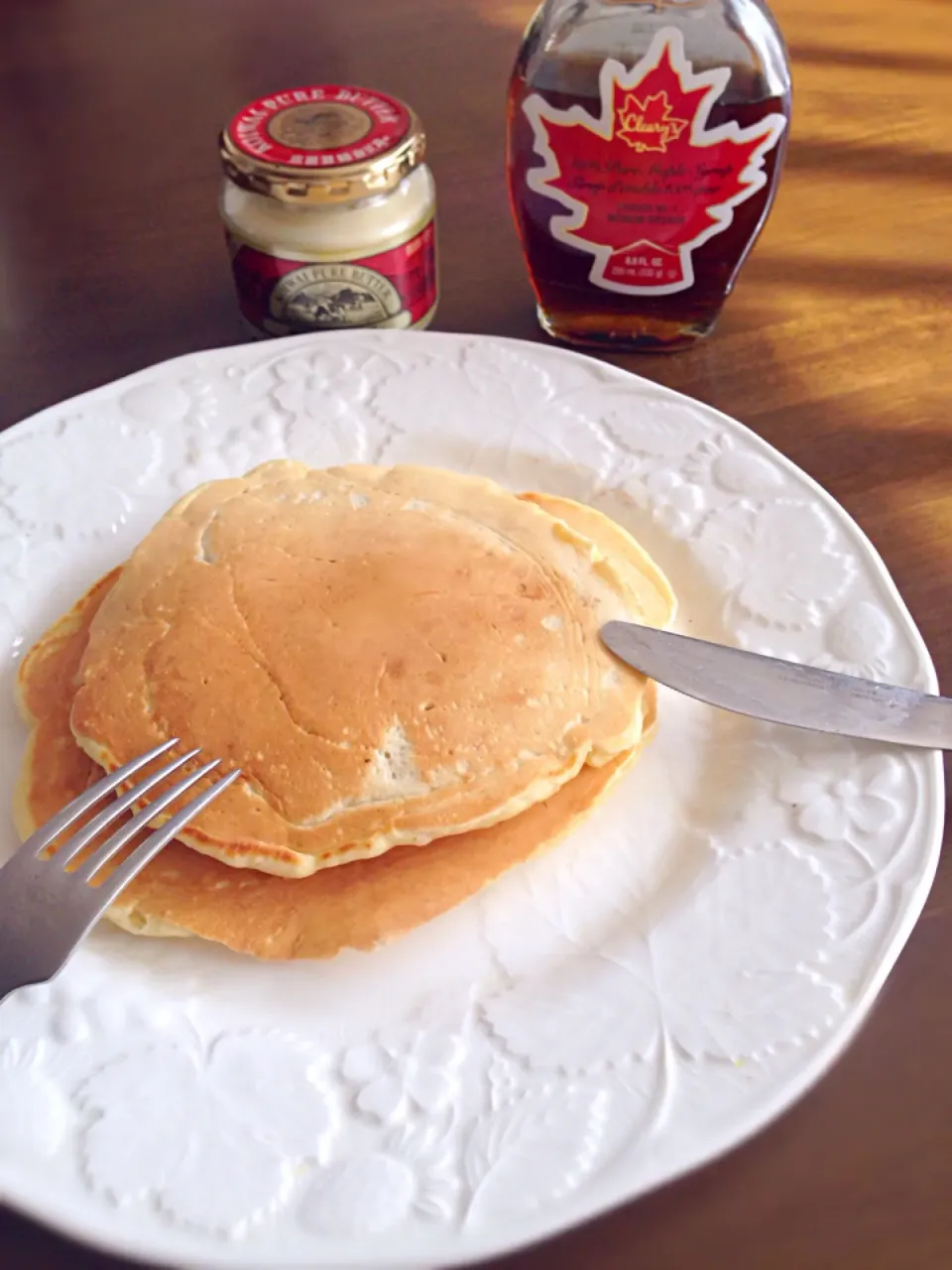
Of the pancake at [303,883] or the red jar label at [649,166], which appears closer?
the pancake at [303,883]

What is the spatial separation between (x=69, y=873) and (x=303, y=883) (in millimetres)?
180

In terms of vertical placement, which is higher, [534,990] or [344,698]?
[344,698]

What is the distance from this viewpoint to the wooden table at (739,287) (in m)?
0.80

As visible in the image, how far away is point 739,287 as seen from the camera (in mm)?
1553

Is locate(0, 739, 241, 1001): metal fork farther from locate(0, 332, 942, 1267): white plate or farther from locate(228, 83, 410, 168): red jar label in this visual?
locate(228, 83, 410, 168): red jar label

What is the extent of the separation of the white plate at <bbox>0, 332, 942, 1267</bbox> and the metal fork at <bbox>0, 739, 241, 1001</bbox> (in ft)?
0.14

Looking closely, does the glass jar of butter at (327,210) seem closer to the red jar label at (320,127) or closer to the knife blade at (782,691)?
the red jar label at (320,127)

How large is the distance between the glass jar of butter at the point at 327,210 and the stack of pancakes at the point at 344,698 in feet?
1.06

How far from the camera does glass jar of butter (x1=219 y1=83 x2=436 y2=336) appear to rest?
1.19 metres

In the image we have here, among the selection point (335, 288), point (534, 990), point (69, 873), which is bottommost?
point (534, 990)

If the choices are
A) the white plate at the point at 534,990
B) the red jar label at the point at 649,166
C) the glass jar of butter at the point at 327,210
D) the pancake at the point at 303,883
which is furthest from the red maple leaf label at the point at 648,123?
the pancake at the point at 303,883

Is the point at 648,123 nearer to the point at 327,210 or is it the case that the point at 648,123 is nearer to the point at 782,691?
the point at 327,210

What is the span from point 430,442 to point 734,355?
17.6 inches

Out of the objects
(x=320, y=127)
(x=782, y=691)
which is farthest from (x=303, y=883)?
(x=320, y=127)
